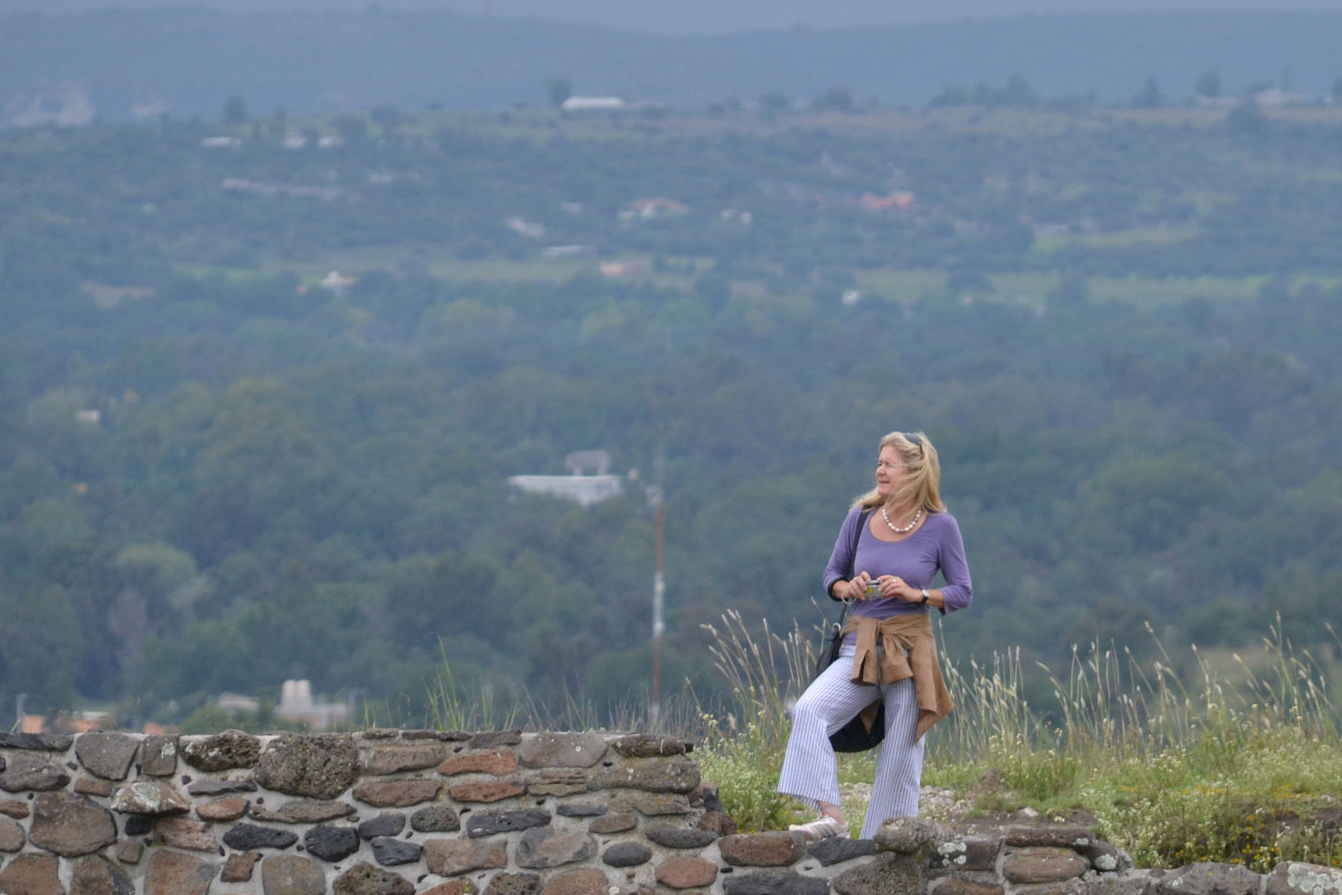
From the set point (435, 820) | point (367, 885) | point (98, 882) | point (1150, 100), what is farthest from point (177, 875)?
point (1150, 100)

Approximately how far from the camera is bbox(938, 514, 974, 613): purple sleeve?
20.4ft

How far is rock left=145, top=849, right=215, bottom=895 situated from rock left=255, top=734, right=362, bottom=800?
0.34m

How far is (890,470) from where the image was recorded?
634 cm

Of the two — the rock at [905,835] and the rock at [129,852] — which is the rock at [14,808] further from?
the rock at [905,835]

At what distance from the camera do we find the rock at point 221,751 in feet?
21.1

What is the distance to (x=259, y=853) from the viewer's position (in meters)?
6.39

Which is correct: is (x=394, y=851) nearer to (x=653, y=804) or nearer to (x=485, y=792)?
(x=485, y=792)

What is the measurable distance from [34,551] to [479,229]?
97300 mm

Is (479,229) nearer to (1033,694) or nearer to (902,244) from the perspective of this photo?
(902,244)

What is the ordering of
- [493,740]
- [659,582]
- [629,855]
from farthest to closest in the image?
[659,582] < [493,740] < [629,855]

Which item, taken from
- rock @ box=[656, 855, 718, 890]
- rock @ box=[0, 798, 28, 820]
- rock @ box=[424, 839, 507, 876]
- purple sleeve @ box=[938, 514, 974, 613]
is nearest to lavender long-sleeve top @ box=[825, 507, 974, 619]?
purple sleeve @ box=[938, 514, 974, 613]

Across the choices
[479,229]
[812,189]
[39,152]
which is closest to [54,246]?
[39,152]

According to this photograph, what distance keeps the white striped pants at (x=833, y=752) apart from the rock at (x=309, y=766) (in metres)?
1.46

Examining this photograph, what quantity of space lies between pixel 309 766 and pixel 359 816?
235mm
